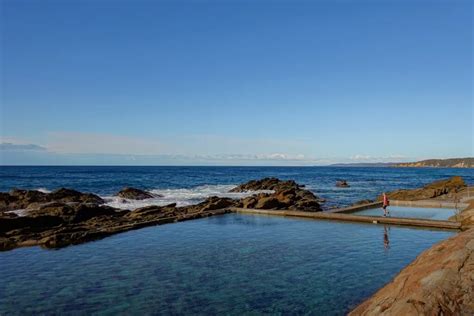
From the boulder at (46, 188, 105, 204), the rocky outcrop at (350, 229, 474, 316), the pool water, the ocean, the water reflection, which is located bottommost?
the ocean

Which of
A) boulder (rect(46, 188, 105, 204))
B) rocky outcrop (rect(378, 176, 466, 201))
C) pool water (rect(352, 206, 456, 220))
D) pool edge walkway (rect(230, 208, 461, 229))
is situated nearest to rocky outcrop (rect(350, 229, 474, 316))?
pool edge walkway (rect(230, 208, 461, 229))

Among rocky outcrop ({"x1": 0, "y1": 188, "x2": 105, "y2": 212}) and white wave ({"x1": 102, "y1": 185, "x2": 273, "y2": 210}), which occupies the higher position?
rocky outcrop ({"x1": 0, "y1": 188, "x2": 105, "y2": 212})

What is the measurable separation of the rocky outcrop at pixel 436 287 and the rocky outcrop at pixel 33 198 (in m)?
34.8

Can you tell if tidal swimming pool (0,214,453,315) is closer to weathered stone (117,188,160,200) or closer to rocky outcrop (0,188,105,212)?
rocky outcrop (0,188,105,212)

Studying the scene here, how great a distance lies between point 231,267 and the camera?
44.5 feet

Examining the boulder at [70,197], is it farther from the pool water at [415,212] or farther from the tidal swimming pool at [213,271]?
the pool water at [415,212]

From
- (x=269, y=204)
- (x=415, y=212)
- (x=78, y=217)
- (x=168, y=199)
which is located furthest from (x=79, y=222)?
(x=415, y=212)

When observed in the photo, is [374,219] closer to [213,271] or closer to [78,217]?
[213,271]

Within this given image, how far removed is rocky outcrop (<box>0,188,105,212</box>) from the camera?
35.0 m

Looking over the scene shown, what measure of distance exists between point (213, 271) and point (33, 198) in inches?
1231

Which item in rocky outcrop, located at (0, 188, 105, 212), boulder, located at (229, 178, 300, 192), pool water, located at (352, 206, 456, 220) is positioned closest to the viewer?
pool water, located at (352, 206, 456, 220)

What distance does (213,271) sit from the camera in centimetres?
1309

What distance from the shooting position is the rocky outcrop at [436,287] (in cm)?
657

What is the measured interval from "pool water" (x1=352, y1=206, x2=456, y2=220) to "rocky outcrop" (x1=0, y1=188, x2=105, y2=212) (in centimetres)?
2887
